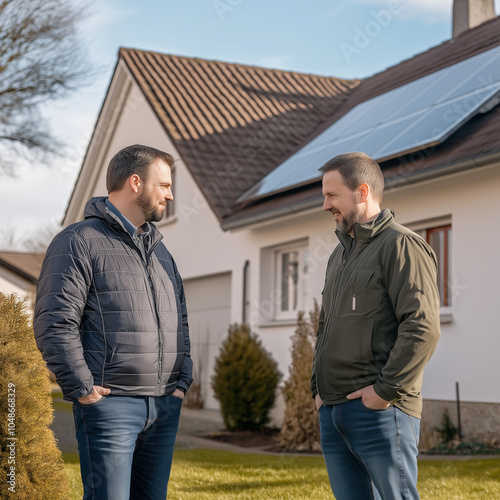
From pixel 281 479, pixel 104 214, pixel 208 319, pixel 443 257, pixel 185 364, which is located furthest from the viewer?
pixel 208 319

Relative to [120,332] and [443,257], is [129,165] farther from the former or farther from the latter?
[443,257]

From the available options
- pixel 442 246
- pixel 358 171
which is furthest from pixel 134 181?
pixel 442 246

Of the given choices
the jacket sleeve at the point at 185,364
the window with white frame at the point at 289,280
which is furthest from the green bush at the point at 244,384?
the jacket sleeve at the point at 185,364

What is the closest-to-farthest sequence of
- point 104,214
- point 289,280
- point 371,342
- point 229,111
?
point 371,342
point 104,214
point 289,280
point 229,111

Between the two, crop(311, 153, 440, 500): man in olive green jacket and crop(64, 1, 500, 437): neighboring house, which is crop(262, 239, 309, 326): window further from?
crop(311, 153, 440, 500): man in olive green jacket

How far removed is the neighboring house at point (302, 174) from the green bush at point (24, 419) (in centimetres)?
589

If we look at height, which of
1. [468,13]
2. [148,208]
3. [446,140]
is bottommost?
[148,208]

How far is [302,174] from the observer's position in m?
12.3

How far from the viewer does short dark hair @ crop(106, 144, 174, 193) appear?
11.8 feet

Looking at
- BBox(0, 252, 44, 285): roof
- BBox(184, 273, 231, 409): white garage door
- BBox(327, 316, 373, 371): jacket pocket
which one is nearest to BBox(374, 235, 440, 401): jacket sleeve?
BBox(327, 316, 373, 371): jacket pocket

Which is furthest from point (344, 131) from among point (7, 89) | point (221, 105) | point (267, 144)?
point (7, 89)

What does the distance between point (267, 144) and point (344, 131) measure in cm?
266

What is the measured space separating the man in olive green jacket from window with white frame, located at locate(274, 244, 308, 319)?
30.6 ft

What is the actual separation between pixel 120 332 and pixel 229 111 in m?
13.8
